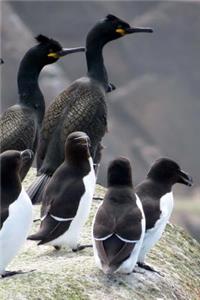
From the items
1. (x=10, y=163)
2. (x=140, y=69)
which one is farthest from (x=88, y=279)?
(x=140, y=69)

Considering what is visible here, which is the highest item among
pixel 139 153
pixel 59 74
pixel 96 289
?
pixel 96 289

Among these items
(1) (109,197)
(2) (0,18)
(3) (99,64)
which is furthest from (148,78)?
(1) (109,197)

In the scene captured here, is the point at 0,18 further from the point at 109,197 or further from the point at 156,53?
the point at 109,197

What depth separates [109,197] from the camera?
9891mm

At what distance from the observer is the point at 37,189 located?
12.0 meters

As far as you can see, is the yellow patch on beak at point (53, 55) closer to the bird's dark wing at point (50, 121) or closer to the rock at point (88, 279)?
the bird's dark wing at point (50, 121)

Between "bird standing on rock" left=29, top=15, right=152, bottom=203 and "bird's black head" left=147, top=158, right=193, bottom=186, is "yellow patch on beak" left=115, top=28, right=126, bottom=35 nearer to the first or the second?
"bird standing on rock" left=29, top=15, right=152, bottom=203

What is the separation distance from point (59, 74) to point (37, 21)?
19.8ft

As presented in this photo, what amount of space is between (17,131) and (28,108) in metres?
0.70

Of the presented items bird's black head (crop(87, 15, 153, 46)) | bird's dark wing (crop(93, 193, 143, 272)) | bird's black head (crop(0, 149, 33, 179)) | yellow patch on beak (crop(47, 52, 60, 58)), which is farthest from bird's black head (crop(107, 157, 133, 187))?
bird's black head (crop(87, 15, 153, 46))

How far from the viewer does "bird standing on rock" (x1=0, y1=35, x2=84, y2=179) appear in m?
12.2

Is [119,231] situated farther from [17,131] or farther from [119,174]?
[17,131]

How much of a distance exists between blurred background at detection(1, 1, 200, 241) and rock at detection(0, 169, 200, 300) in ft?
133

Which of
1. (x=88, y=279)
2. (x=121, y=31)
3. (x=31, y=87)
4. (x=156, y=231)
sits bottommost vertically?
(x=88, y=279)
